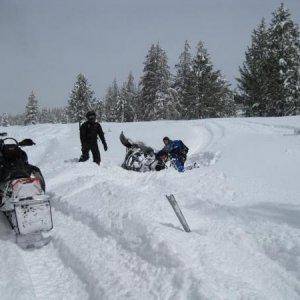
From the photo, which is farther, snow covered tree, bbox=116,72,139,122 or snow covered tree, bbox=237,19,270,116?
snow covered tree, bbox=116,72,139,122

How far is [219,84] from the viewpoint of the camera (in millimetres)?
45406

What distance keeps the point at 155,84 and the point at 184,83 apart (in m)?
4.42

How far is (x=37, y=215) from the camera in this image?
6.10 meters

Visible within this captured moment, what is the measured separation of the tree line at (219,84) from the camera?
35.0m

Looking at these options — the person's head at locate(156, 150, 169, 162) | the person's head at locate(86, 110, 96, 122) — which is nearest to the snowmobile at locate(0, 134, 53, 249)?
the person's head at locate(86, 110, 96, 122)

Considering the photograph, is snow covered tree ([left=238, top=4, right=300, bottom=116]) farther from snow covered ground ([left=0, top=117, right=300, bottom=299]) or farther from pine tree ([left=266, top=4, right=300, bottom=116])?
snow covered ground ([left=0, top=117, right=300, bottom=299])

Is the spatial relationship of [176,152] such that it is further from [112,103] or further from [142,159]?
[112,103]

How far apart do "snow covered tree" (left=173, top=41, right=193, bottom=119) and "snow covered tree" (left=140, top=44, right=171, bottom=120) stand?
81.2 inches

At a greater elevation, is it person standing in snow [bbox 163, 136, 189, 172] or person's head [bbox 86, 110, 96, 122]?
person's head [bbox 86, 110, 96, 122]

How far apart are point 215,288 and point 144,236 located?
62.4 inches

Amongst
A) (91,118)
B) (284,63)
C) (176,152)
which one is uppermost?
(284,63)

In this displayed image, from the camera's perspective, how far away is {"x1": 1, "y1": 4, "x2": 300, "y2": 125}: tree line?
35.0m

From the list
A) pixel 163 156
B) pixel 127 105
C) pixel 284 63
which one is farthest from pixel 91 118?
pixel 127 105

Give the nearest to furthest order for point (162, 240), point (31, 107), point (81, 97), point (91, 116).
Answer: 1. point (162, 240)
2. point (91, 116)
3. point (81, 97)
4. point (31, 107)
